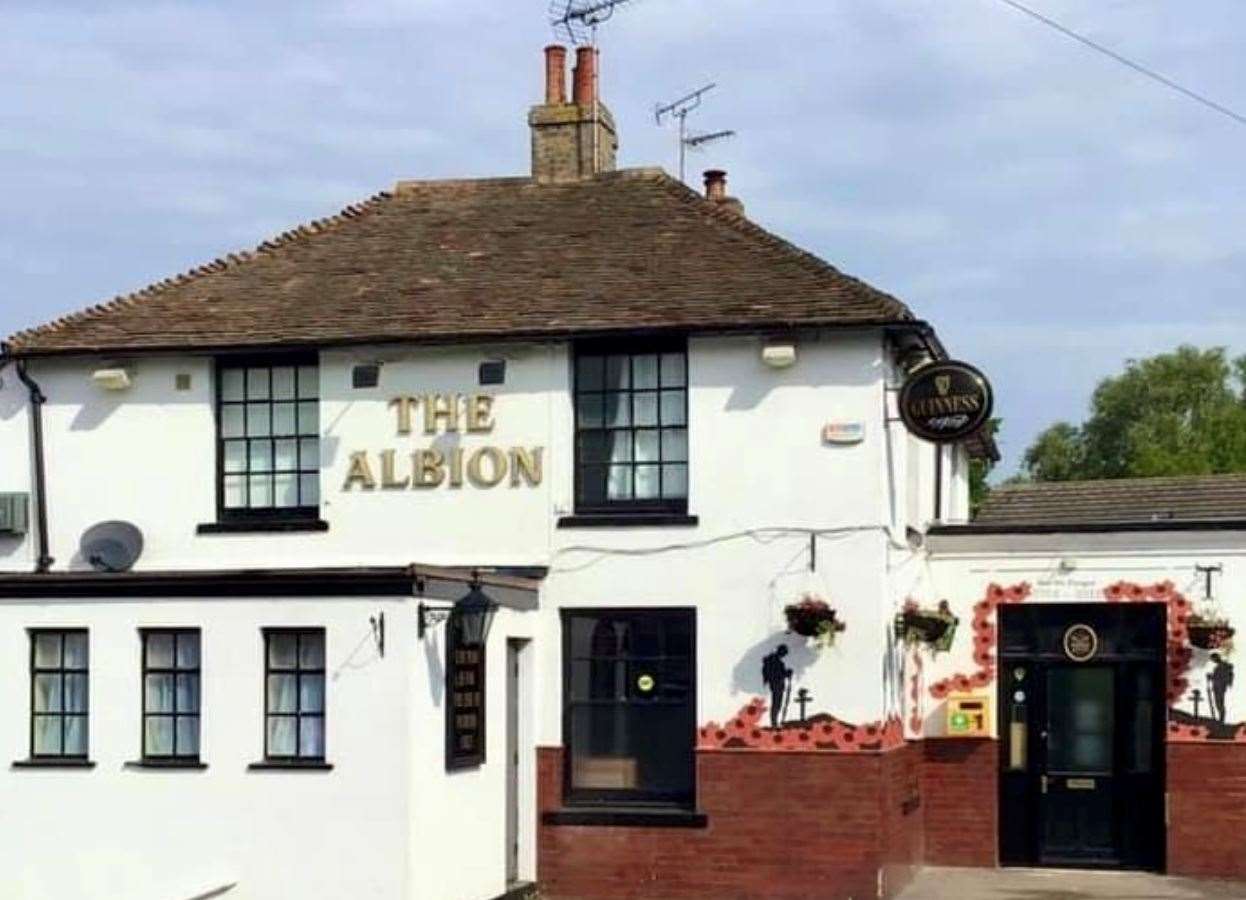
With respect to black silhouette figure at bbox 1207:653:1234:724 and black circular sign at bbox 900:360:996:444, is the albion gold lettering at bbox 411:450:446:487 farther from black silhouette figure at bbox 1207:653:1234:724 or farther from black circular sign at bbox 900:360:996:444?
black silhouette figure at bbox 1207:653:1234:724

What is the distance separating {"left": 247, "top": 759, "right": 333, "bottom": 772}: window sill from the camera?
16.7m

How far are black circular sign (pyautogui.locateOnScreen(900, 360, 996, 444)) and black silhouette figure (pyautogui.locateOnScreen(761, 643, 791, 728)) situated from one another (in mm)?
2283

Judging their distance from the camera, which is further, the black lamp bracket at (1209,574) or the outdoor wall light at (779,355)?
the black lamp bracket at (1209,574)

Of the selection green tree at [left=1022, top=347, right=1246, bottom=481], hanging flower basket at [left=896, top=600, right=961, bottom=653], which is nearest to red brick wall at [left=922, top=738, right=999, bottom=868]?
hanging flower basket at [left=896, top=600, right=961, bottom=653]

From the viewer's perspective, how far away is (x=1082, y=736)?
20953 millimetres

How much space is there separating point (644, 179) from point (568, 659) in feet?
17.4

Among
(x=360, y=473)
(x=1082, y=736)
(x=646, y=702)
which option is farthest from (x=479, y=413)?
(x=1082, y=736)

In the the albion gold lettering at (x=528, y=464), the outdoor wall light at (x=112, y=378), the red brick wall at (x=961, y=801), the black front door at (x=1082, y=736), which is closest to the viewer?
the the albion gold lettering at (x=528, y=464)

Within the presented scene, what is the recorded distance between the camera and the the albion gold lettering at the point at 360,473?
19.6 m

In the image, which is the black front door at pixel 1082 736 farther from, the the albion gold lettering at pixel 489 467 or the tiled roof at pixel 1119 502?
the the albion gold lettering at pixel 489 467

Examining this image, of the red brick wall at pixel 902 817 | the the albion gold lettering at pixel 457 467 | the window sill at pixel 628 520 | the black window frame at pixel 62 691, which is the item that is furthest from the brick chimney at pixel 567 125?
the black window frame at pixel 62 691

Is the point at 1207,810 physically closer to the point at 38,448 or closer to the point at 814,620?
the point at 814,620

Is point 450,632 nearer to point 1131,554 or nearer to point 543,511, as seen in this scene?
point 543,511

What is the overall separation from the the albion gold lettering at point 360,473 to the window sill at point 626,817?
3419 millimetres
